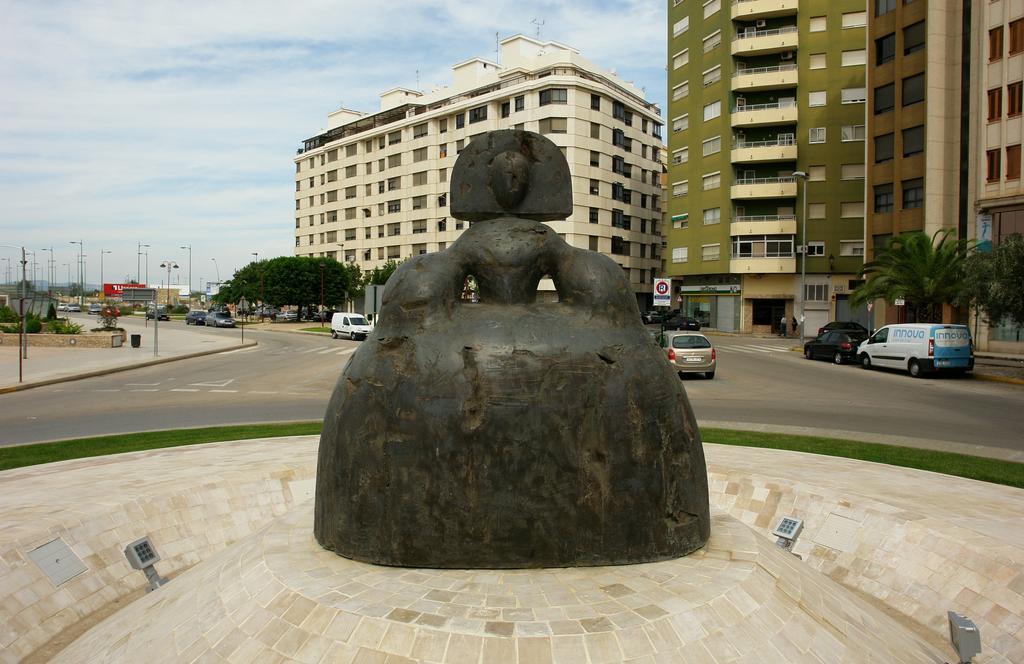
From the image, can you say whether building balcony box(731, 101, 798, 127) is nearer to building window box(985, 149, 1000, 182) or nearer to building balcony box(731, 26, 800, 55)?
building balcony box(731, 26, 800, 55)

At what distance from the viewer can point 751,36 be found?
4856 centimetres

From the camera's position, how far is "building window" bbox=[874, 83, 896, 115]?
39.7m

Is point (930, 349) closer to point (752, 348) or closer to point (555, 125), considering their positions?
point (752, 348)

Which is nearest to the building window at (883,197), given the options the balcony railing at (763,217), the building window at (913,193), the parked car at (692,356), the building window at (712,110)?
the building window at (913,193)

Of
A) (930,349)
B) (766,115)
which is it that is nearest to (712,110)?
(766,115)

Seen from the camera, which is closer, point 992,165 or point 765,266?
point 992,165

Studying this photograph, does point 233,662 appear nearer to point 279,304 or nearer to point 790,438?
point 790,438

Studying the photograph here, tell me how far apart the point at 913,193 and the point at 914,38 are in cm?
842

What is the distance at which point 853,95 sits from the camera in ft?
154

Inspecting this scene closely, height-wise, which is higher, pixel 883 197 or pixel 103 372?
pixel 883 197

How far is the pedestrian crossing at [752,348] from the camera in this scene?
111ft

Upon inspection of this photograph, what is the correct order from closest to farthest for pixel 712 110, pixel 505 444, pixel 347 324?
pixel 505 444, pixel 347 324, pixel 712 110

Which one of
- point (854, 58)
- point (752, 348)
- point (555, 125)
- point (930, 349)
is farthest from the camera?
point (555, 125)

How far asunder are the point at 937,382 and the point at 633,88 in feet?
172
